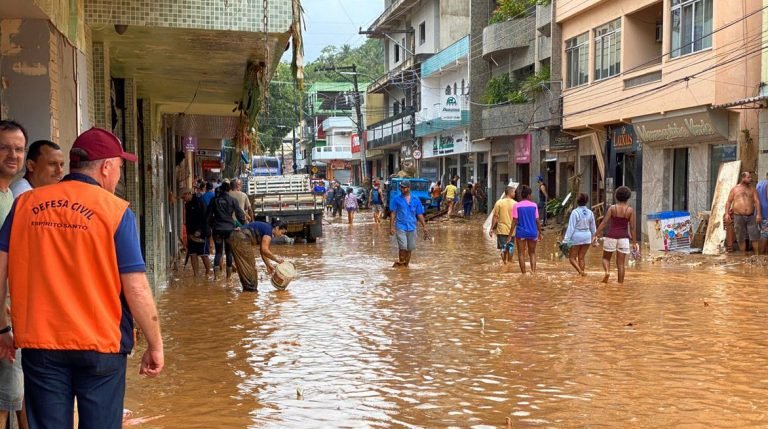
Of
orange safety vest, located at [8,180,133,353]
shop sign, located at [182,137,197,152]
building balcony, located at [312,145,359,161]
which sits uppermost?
building balcony, located at [312,145,359,161]

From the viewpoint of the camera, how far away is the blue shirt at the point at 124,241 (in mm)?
3562

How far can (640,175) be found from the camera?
2530 centimetres

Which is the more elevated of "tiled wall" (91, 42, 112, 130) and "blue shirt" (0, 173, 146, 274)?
"tiled wall" (91, 42, 112, 130)

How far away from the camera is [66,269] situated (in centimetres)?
351

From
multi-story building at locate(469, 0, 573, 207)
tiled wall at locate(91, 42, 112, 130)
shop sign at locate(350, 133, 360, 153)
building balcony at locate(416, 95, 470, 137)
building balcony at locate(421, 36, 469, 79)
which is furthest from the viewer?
shop sign at locate(350, 133, 360, 153)

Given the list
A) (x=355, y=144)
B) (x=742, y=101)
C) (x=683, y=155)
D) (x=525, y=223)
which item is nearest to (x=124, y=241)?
(x=525, y=223)

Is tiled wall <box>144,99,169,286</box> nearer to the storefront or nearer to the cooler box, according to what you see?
the cooler box

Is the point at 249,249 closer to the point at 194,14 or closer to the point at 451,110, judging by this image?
the point at 194,14

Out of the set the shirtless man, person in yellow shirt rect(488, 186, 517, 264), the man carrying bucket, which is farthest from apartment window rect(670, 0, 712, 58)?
the man carrying bucket

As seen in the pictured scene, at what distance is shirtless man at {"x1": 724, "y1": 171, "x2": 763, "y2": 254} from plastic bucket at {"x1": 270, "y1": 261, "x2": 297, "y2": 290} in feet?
31.3

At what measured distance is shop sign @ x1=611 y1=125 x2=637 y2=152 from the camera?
2569cm

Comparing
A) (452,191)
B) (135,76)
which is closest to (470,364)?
(135,76)

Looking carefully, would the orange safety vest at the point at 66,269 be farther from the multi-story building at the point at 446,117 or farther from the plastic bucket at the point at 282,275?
the multi-story building at the point at 446,117

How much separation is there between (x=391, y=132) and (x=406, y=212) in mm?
38575
